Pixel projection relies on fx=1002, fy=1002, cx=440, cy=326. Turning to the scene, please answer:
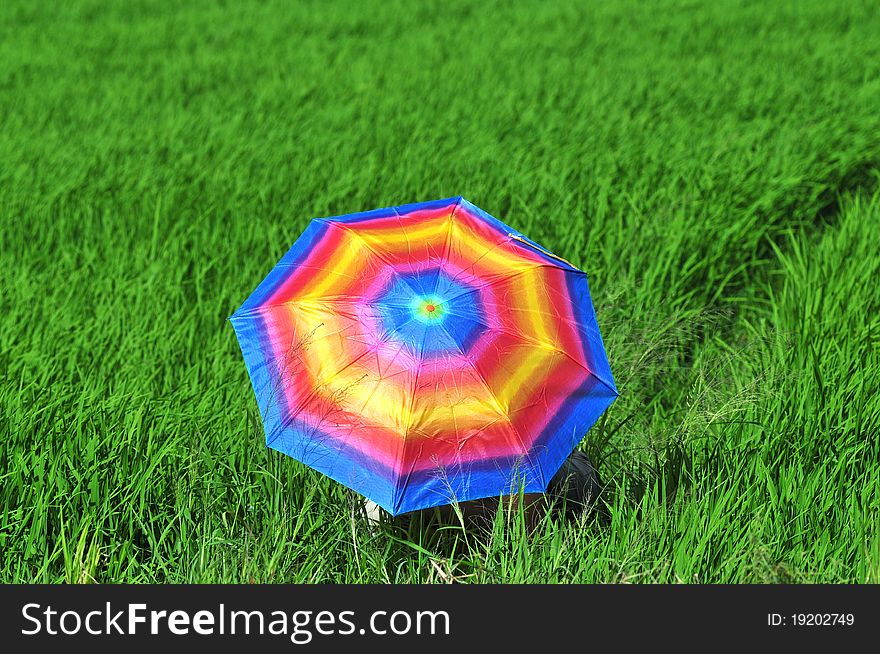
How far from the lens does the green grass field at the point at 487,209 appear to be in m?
2.38

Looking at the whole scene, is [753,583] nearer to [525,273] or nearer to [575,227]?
[525,273]

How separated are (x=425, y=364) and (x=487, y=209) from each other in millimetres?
2577

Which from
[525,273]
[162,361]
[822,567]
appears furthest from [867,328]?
[162,361]

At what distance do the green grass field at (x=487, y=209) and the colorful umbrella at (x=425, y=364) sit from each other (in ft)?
1.17

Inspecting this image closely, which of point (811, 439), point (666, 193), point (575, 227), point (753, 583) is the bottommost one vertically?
point (753, 583)

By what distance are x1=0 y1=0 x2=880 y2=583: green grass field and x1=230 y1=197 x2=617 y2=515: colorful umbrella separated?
36cm

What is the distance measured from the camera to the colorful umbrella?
76.1 inches

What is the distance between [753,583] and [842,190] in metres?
3.36

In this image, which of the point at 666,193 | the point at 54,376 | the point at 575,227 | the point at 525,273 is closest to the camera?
the point at 525,273

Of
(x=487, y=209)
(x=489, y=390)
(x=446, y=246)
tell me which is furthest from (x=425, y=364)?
(x=487, y=209)

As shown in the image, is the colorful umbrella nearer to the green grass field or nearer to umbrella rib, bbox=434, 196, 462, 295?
umbrella rib, bbox=434, 196, 462, 295

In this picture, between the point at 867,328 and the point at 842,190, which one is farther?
the point at 842,190

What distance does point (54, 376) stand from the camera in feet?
10.2

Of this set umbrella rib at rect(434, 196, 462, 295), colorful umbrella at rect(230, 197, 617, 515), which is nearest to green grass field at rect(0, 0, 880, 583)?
colorful umbrella at rect(230, 197, 617, 515)
